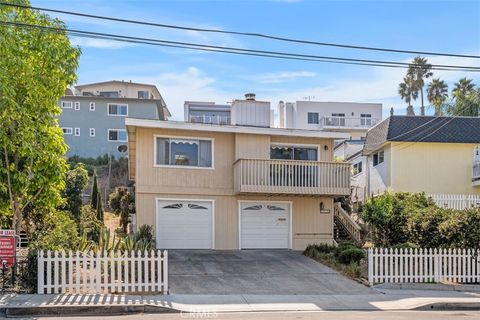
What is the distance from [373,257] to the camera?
14.8m

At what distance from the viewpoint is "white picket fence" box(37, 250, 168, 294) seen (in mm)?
12185

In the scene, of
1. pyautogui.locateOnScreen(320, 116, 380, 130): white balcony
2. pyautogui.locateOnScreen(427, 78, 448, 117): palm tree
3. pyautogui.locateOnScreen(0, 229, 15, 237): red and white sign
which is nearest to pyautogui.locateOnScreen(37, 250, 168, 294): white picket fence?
pyautogui.locateOnScreen(0, 229, 15, 237): red and white sign

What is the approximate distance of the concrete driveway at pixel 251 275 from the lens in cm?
1366

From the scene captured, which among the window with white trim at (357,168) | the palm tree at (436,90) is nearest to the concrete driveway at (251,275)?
the window with white trim at (357,168)

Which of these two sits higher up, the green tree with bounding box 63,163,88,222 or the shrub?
the green tree with bounding box 63,163,88,222

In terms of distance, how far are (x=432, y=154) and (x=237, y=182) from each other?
1210 centimetres

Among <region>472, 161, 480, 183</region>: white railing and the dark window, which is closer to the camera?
<region>472, 161, 480, 183</region>: white railing

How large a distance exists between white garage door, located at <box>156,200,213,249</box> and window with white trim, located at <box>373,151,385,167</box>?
38.0ft

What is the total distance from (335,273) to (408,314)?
5.15 meters

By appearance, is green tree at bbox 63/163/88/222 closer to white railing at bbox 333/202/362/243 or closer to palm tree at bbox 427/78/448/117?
white railing at bbox 333/202/362/243

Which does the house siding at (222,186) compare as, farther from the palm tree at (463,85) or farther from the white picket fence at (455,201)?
the palm tree at (463,85)

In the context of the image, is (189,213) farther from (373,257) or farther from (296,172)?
(373,257)

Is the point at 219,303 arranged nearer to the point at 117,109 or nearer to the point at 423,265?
the point at 423,265

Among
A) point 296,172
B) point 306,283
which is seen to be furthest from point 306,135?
point 306,283
